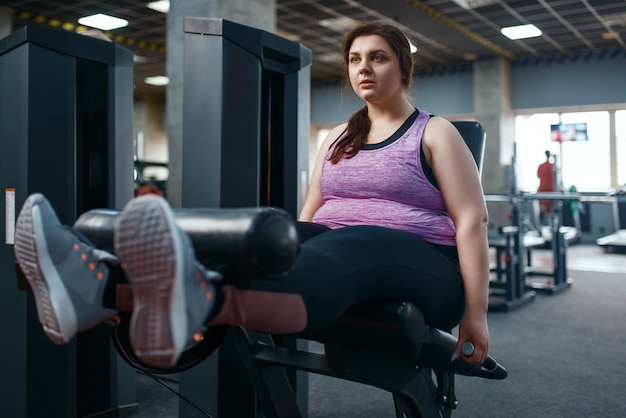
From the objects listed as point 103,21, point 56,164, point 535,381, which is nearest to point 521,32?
point 103,21

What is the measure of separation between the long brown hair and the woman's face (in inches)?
0.5

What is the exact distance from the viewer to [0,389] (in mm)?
1569

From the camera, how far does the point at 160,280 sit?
67 centimetres

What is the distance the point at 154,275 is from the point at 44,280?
20 centimetres

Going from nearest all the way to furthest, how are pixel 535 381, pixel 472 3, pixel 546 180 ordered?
pixel 535 381 → pixel 546 180 → pixel 472 3

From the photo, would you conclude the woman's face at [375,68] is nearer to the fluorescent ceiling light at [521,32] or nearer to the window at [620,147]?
the fluorescent ceiling light at [521,32]

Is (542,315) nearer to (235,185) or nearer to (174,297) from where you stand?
(235,185)

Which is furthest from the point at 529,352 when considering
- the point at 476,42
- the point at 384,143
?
the point at 476,42

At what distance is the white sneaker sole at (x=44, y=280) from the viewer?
0.75 metres

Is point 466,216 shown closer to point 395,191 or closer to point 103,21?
point 395,191

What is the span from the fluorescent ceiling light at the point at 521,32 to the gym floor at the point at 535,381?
5.15 meters

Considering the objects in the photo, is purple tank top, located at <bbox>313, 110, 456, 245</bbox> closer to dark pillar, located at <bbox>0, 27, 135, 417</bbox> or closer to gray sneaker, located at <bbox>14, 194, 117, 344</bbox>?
gray sneaker, located at <bbox>14, 194, 117, 344</bbox>

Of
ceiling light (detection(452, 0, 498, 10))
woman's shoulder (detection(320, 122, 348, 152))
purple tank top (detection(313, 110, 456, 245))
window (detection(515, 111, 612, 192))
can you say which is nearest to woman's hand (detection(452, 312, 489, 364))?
purple tank top (detection(313, 110, 456, 245))

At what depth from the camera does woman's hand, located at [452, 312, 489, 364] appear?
3.31 feet
